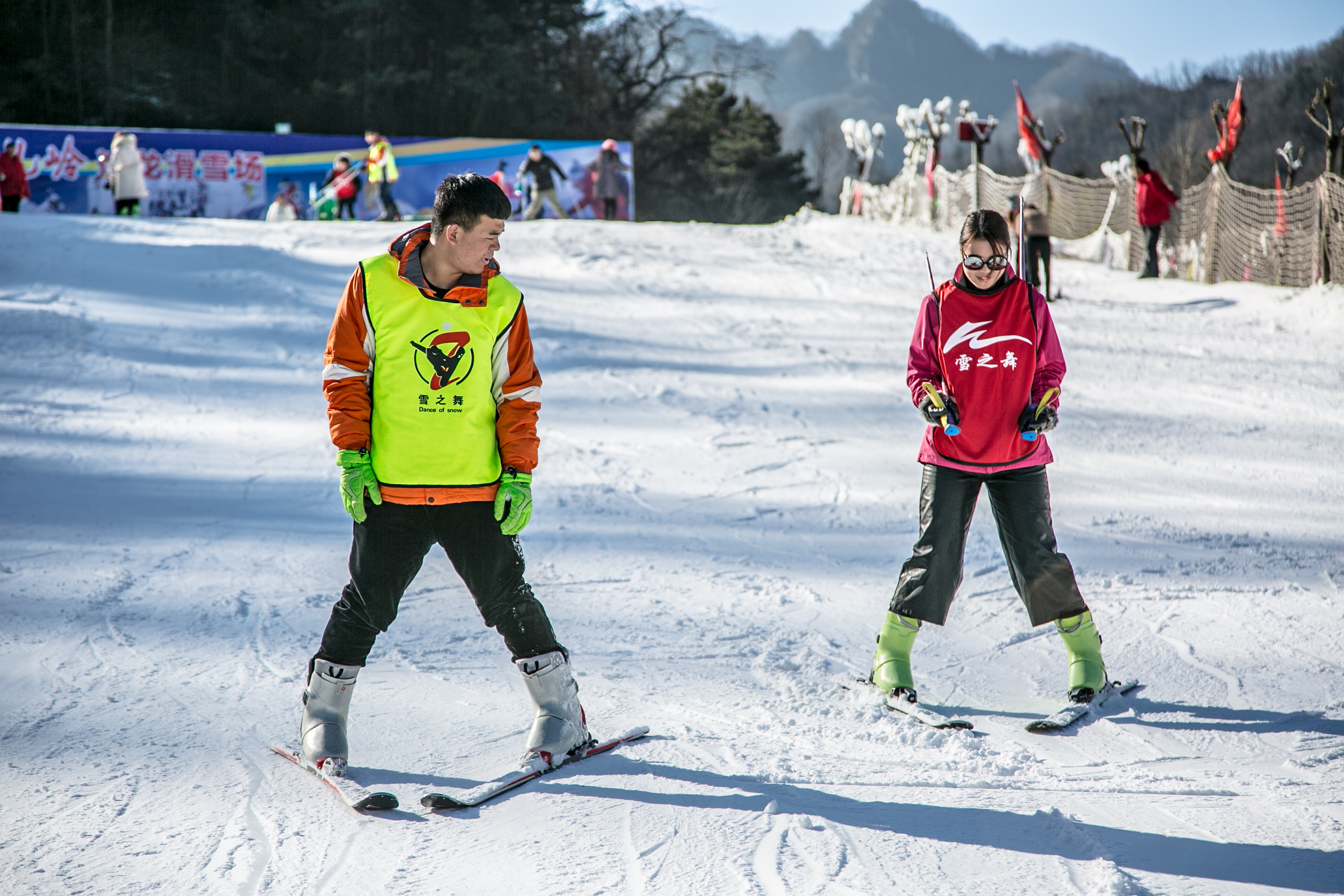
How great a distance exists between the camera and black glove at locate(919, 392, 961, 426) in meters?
3.06

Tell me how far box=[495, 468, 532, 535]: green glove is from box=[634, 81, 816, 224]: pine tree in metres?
41.0

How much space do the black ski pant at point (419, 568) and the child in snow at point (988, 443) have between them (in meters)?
1.26

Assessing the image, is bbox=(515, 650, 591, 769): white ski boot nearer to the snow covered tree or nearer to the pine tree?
the snow covered tree

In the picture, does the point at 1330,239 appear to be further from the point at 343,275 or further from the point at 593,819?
the point at 593,819

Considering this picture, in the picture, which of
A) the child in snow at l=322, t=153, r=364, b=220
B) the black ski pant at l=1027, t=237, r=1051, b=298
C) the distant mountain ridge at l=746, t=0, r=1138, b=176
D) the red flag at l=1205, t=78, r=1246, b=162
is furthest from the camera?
the distant mountain ridge at l=746, t=0, r=1138, b=176

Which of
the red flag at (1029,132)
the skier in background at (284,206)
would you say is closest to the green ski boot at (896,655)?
the skier in background at (284,206)

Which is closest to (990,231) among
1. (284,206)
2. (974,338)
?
(974,338)

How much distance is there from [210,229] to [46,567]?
9.46m

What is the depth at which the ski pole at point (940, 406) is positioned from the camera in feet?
9.98

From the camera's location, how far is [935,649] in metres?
3.82

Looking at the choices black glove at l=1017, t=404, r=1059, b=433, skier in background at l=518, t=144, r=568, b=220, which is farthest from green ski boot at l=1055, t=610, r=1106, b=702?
skier in background at l=518, t=144, r=568, b=220

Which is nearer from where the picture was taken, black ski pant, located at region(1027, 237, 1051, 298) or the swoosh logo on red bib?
the swoosh logo on red bib

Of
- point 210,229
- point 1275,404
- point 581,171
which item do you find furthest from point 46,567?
point 581,171

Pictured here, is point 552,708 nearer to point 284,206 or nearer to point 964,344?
point 964,344
